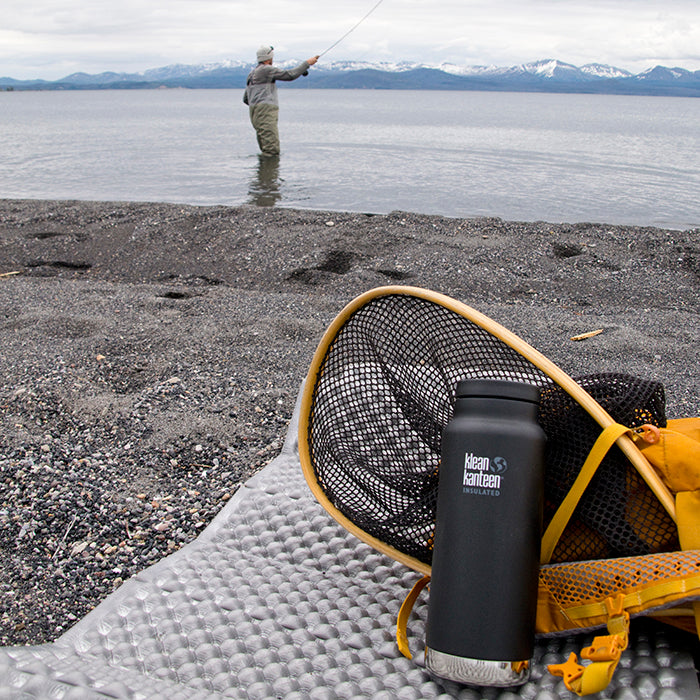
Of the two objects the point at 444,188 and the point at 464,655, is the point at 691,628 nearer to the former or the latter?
the point at 464,655

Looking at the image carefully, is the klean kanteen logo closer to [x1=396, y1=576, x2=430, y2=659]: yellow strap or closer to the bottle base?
the bottle base

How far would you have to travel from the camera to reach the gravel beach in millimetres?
2723

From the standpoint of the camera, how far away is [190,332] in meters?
4.86

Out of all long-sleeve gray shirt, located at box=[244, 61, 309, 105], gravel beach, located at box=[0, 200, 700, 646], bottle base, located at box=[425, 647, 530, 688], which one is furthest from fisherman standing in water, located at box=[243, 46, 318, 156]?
bottle base, located at box=[425, 647, 530, 688]

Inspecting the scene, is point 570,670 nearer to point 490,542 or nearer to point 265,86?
point 490,542

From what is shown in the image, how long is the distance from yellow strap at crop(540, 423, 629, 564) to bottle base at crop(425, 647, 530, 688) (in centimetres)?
31

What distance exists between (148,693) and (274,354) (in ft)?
9.61

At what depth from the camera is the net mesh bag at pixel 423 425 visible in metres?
1.71

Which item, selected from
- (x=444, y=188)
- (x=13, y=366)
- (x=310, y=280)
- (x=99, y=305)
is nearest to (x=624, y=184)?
(x=444, y=188)

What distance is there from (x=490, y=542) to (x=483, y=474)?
0.49 feet

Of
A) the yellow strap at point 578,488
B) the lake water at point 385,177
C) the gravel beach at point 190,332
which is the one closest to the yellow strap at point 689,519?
the yellow strap at point 578,488

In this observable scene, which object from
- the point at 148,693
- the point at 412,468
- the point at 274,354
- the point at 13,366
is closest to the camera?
the point at 148,693

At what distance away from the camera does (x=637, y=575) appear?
160 cm

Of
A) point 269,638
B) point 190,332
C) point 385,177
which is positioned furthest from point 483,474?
point 385,177
